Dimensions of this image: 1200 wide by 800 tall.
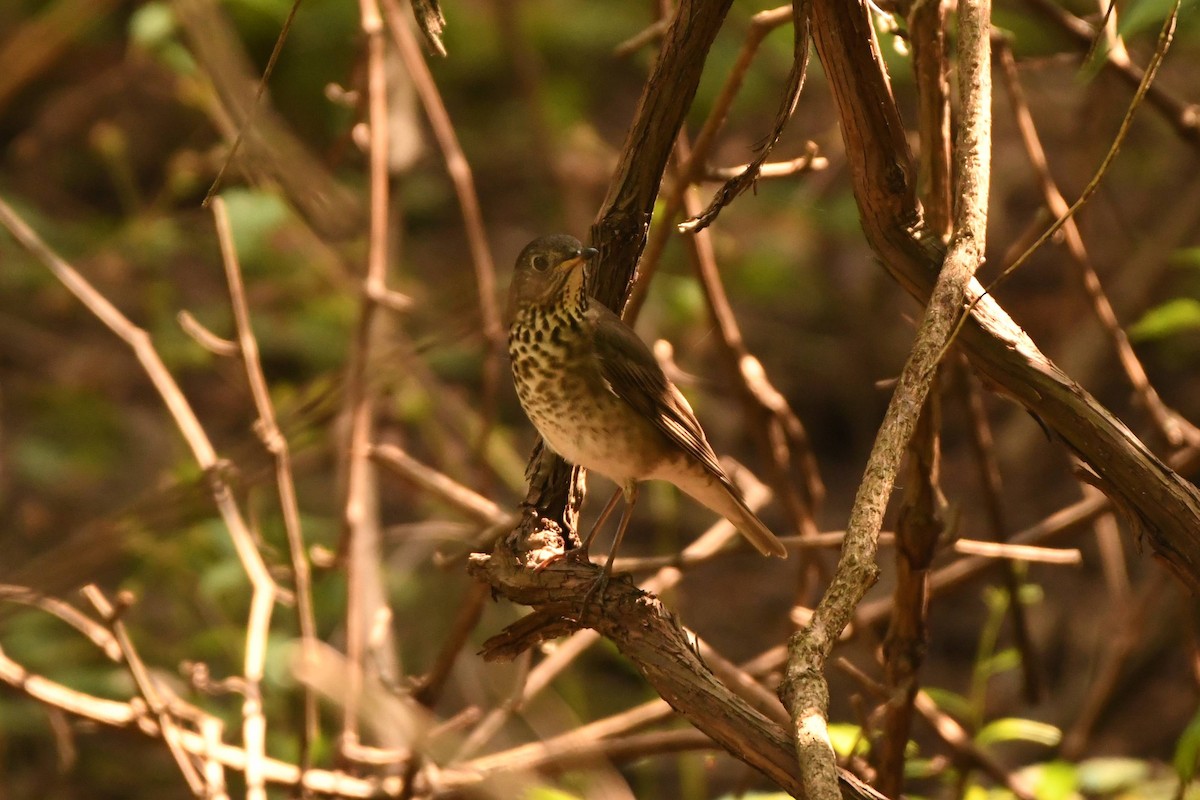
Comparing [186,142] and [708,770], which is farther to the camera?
[186,142]

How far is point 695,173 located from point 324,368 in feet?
11.9

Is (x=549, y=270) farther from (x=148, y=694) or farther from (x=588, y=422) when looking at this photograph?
(x=148, y=694)

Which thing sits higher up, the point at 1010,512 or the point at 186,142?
the point at 186,142

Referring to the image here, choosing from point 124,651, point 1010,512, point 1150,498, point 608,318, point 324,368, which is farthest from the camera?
point 324,368

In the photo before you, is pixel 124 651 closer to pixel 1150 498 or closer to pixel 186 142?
pixel 1150 498

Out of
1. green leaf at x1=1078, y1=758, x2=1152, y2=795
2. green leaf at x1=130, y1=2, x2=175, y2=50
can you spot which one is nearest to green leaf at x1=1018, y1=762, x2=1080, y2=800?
green leaf at x1=1078, y1=758, x2=1152, y2=795

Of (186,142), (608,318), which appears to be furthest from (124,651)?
(186,142)

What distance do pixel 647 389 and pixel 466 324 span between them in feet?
3.14

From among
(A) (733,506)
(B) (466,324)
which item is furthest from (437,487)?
(A) (733,506)

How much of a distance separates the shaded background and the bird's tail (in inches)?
38.9

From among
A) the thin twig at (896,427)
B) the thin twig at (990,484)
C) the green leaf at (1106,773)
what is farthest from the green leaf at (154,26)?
the green leaf at (1106,773)

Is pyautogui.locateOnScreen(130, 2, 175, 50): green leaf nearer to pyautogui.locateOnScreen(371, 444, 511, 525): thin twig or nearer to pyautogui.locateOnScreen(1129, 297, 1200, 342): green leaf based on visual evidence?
pyautogui.locateOnScreen(371, 444, 511, 525): thin twig

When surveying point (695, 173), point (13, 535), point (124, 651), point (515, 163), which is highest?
point (695, 173)

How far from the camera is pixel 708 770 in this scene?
206 inches
